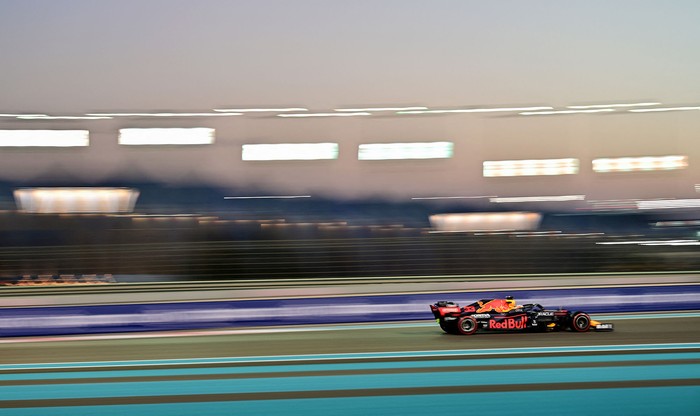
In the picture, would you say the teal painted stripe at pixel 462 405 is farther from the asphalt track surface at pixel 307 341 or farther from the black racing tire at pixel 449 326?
the black racing tire at pixel 449 326

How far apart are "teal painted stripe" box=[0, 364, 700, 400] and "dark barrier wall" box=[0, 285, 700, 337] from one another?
5678 millimetres

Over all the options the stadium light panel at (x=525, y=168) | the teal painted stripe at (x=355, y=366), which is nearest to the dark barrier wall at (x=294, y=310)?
the stadium light panel at (x=525, y=168)

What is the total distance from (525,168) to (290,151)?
545 centimetres

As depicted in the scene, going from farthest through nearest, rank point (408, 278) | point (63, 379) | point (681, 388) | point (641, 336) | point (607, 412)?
point (408, 278), point (641, 336), point (63, 379), point (681, 388), point (607, 412)

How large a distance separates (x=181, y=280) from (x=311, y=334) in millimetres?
5727

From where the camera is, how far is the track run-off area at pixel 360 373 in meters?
6.24

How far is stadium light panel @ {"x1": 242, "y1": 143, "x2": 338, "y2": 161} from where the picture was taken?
17.3 m

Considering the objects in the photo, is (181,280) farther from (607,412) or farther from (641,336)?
(607,412)

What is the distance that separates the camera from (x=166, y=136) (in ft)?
55.9

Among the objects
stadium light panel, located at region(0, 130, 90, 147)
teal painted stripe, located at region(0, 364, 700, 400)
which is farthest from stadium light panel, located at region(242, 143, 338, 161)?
teal painted stripe, located at region(0, 364, 700, 400)

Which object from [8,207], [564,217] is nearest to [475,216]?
[564,217]

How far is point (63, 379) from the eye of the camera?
797cm

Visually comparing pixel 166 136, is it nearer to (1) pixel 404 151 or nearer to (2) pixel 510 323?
(1) pixel 404 151

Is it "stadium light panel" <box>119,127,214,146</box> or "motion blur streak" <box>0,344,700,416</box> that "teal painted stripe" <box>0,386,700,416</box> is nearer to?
"motion blur streak" <box>0,344,700,416</box>
